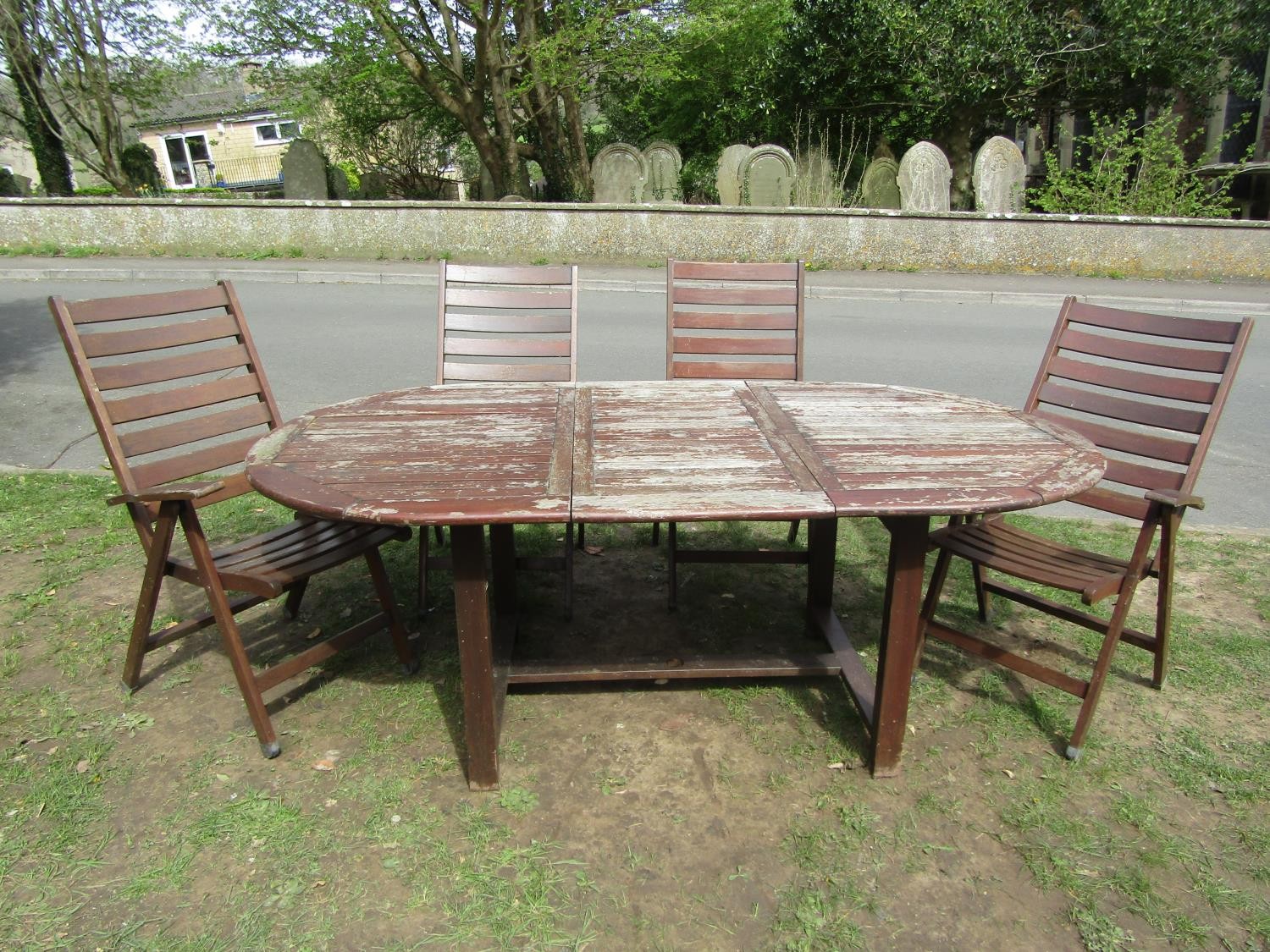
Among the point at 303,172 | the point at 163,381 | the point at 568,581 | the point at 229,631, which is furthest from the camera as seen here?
the point at 303,172

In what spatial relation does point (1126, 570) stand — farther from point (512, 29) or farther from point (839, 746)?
→ point (512, 29)

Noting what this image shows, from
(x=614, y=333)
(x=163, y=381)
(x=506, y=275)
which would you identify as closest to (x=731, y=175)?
(x=614, y=333)

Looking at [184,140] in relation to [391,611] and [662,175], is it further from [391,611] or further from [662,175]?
[391,611]

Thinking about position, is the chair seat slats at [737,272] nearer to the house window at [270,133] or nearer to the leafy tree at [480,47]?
the leafy tree at [480,47]

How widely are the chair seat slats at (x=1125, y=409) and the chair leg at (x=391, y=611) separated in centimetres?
240

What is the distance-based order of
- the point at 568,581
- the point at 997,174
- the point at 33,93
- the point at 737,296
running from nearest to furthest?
1. the point at 568,581
2. the point at 737,296
3. the point at 997,174
4. the point at 33,93

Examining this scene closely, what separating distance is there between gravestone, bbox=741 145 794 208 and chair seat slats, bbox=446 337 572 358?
1152 centimetres

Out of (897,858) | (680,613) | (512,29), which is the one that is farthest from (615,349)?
(512,29)

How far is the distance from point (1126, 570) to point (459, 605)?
1913 mm

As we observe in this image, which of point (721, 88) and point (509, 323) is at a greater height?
point (721, 88)

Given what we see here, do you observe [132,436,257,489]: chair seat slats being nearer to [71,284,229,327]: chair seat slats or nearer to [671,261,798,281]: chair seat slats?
[71,284,229,327]: chair seat slats

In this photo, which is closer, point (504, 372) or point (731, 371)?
point (504, 372)

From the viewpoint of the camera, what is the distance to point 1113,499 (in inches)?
123

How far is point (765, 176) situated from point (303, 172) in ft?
27.8
